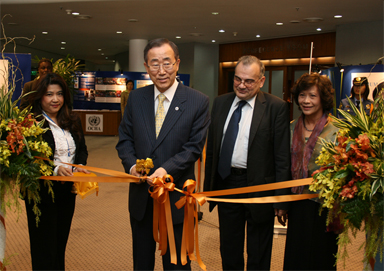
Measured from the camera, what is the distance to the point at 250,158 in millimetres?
2309

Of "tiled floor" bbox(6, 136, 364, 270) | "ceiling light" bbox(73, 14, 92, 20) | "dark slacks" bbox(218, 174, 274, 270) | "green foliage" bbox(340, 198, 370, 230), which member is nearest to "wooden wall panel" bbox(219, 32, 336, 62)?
"ceiling light" bbox(73, 14, 92, 20)

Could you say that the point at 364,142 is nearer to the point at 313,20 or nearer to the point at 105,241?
the point at 105,241

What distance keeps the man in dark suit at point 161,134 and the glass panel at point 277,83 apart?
13.5 m

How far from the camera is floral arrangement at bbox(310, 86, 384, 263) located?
1667mm

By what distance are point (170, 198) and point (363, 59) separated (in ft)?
35.9

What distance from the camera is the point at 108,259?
10.8 ft

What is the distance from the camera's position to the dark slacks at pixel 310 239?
7.26 ft

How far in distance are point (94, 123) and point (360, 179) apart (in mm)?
12382

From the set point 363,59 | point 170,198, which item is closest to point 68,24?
point 363,59

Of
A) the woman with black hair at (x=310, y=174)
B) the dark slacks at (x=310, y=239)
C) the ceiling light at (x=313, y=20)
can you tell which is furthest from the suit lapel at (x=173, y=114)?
the ceiling light at (x=313, y=20)

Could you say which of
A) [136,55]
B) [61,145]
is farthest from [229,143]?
[136,55]

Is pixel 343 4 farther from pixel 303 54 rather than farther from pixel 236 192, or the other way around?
pixel 236 192

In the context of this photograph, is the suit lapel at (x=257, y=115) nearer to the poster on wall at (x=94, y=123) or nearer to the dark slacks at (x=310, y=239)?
the dark slacks at (x=310, y=239)

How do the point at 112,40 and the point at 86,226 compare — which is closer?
the point at 86,226
